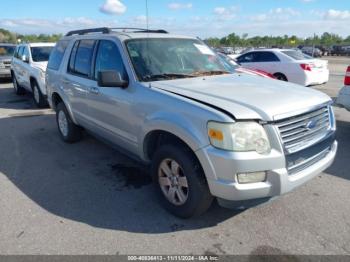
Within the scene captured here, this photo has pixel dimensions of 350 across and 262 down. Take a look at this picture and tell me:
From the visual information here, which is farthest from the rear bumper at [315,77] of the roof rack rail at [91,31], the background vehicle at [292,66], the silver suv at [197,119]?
the roof rack rail at [91,31]

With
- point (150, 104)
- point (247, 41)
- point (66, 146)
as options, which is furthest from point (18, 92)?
point (247, 41)

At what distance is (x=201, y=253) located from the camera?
2.85m

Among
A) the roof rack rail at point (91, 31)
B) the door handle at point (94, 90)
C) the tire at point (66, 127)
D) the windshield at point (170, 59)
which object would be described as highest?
the roof rack rail at point (91, 31)

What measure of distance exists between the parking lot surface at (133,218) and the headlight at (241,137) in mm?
925

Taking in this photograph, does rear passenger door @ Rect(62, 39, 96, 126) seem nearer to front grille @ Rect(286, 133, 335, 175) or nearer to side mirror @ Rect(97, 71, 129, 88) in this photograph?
side mirror @ Rect(97, 71, 129, 88)

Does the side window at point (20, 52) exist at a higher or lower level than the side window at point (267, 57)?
higher

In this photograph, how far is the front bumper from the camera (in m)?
2.69

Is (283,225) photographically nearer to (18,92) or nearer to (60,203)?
(60,203)

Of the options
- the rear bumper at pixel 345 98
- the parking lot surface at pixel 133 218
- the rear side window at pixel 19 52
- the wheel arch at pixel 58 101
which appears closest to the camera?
the parking lot surface at pixel 133 218

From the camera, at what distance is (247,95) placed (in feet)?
10.3

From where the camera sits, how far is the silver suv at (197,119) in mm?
2740

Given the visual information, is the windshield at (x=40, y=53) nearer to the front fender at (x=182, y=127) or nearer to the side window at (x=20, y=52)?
the side window at (x=20, y=52)

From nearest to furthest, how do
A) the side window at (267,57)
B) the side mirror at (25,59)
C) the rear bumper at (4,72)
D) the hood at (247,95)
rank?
the hood at (247,95), the side mirror at (25,59), the side window at (267,57), the rear bumper at (4,72)

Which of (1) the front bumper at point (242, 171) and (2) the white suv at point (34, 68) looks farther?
(2) the white suv at point (34, 68)
